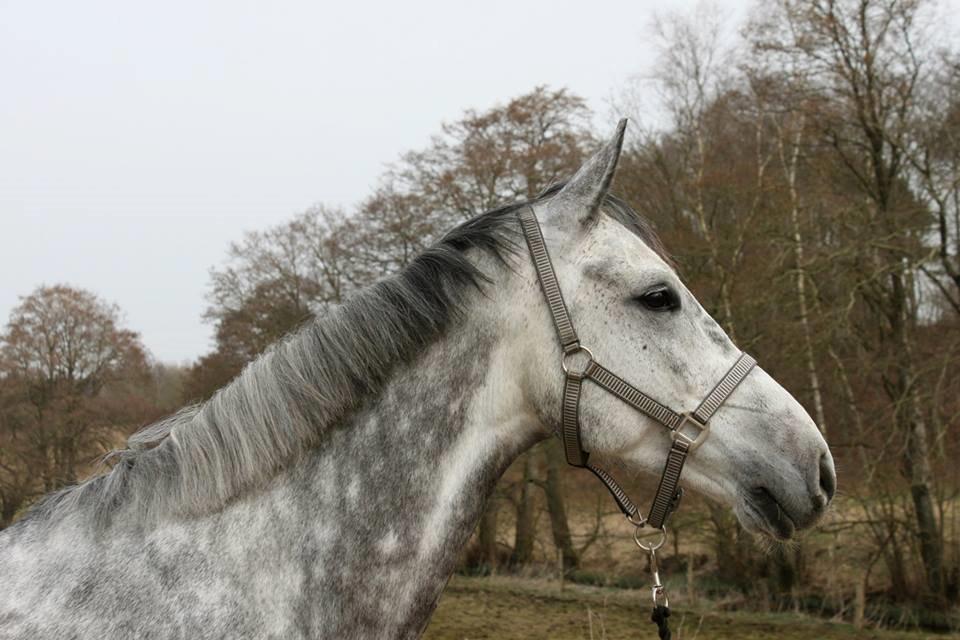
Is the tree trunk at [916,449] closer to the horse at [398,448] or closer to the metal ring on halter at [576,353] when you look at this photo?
the horse at [398,448]

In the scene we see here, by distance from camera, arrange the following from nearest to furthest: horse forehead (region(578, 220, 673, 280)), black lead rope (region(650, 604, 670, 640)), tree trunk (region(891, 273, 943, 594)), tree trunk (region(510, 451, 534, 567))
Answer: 1. horse forehead (region(578, 220, 673, 280))
2. black lead rope (region(650, 604, 670, 640))
3. tree trunk (region(891, 273, 943, 594))
4. tree trunk (region(510, 451, 534, 567))

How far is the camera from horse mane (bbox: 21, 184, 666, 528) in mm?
2215

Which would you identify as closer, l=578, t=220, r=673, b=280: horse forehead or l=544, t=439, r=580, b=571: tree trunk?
l=578, t=220, r=673, b=280: horse forehead

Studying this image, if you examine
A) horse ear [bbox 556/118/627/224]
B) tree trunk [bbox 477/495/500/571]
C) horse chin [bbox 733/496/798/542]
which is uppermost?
horse ear [bbox 556/118/627/224]

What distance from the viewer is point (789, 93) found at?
15680 millimetres

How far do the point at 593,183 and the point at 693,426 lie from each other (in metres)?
0.87

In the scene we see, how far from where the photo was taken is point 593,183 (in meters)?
2.50

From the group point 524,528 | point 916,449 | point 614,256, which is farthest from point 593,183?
point 524,528

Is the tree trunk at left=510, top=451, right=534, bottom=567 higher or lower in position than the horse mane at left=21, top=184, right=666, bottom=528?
lower

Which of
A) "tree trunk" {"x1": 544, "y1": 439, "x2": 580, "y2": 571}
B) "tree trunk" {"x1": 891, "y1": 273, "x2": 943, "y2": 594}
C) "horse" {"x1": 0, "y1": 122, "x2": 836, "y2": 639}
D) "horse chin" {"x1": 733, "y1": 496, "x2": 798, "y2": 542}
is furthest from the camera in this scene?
"tree trunk" {"x1": 544, "y1": 439, "x2": 580, "y2": 571}

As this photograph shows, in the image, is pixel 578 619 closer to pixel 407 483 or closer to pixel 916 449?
pixel 916 449

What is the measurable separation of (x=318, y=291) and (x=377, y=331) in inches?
756

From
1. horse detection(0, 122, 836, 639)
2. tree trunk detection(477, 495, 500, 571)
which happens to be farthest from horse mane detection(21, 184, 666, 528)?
tree trunk detection(477, 495, 500, 571)

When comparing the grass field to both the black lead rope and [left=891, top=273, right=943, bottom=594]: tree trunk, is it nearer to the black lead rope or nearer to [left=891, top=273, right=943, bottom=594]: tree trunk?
[left=891, top=273, right=943, bottom=594]: tree trunk
